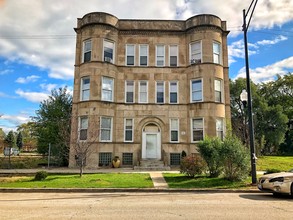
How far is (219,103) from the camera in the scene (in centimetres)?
2242

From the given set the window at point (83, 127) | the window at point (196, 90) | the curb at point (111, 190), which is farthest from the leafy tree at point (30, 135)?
the curb at point (111, 190)

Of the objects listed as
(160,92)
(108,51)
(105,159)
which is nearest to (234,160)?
(160,92)

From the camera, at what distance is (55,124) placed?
24875mm

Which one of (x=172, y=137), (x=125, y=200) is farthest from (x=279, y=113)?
(x=125, y=200)

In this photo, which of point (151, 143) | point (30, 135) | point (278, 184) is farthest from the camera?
point (30, 135)

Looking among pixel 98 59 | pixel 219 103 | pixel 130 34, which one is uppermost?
pixel 130 34

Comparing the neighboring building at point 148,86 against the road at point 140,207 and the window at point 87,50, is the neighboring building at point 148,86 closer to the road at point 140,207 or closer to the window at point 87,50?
the window at point 87,50

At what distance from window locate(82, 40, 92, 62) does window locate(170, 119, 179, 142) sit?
9.41m

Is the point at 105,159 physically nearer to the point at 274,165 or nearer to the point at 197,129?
the point at 197,129

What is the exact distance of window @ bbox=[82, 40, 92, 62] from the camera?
22844 mm

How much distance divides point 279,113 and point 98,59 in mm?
32910

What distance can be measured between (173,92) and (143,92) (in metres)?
2.77

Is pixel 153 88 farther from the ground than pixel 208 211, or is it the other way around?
pixel 153 88

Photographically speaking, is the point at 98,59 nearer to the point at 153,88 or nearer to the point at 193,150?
the point at 153,88
